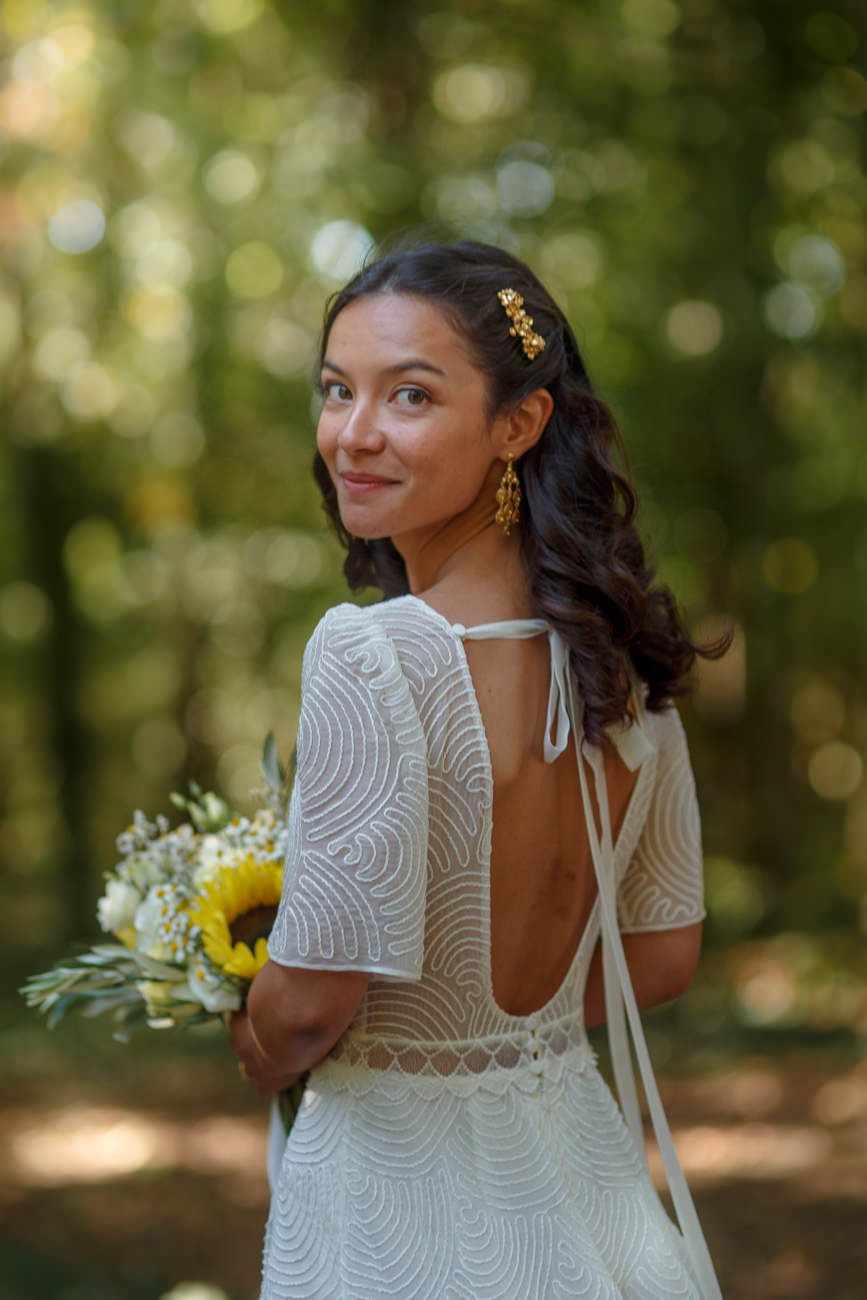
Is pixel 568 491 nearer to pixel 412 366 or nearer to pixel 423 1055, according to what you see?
pixel 412 366

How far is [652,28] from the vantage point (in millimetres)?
7184

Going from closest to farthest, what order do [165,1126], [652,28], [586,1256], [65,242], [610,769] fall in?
[586,1256], [610,769], [165,1126], [652,28], [65,242]

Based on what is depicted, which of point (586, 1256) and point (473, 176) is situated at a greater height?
point (473, 176)

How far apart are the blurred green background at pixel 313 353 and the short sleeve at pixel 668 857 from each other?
320 cm

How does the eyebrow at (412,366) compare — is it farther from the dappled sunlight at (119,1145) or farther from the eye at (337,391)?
the dappled sunlight at (119,1145)

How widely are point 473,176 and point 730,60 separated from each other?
152cm

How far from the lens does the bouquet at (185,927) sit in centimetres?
183

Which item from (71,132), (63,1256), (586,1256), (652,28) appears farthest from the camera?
(71,132)

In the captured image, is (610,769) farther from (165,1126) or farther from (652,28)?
(652,28)

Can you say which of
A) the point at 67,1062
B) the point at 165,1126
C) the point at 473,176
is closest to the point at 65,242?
the point at 473,176

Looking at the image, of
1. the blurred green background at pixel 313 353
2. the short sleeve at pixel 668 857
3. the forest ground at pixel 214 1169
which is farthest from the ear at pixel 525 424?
the forest ground at pixel 214 1169

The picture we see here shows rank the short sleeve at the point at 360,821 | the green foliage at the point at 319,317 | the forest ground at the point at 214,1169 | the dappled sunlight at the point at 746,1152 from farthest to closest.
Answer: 1. the green foliage at the point at 319,317
2. the dappled sunlight at the point at 746,1152
3. the forest ground at the point at 214,1169
4. the short sleeve at the point at 360,821

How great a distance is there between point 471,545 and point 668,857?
0.59 meters

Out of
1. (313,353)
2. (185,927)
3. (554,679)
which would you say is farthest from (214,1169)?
(554,679)
